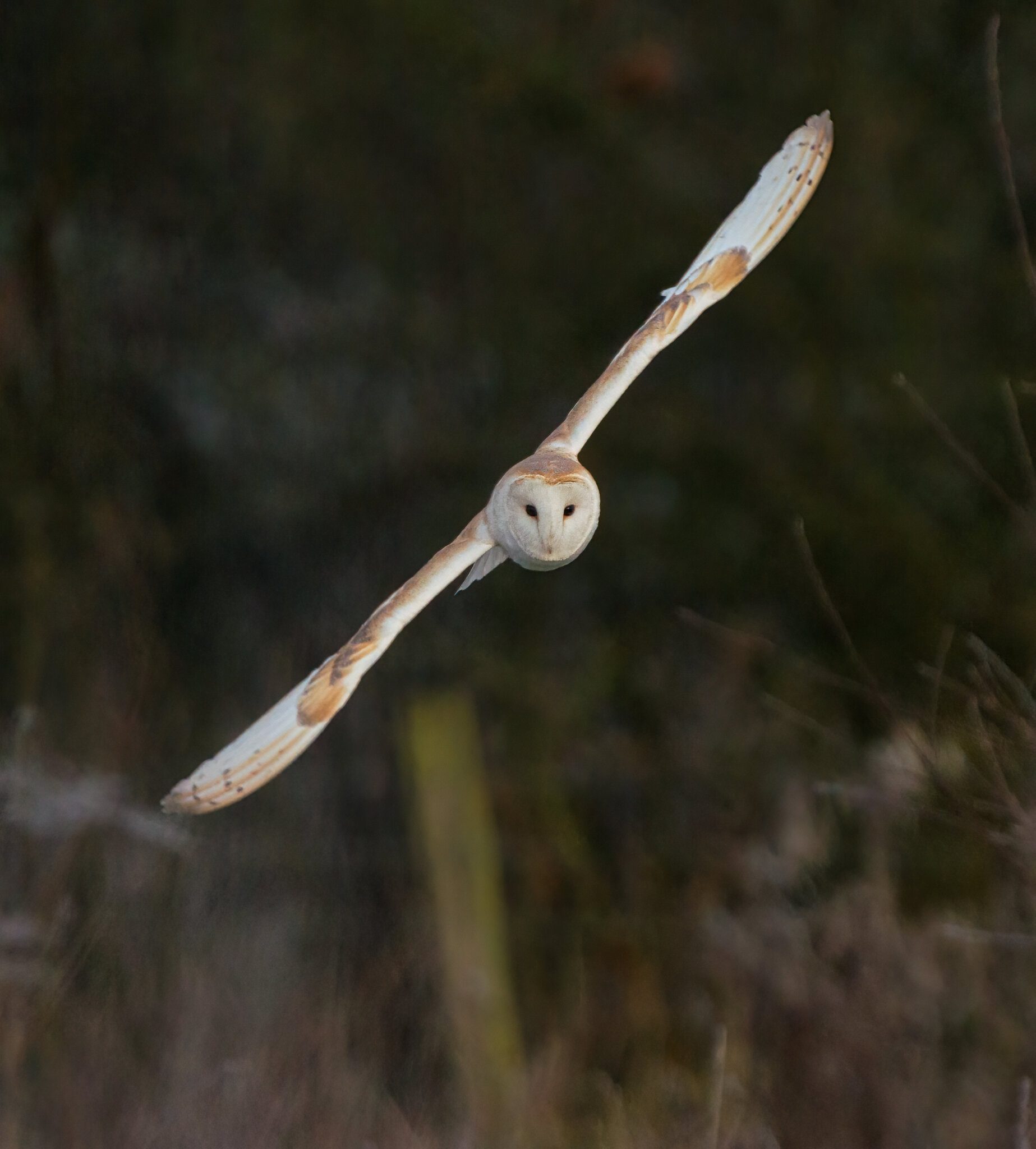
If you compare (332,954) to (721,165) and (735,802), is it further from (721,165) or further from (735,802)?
(721,165)

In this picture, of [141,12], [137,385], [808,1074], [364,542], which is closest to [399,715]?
[364,542]

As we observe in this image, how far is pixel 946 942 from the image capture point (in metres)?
2.90

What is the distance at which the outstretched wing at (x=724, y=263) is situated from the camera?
1615mm

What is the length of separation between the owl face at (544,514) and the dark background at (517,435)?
79.0 inches

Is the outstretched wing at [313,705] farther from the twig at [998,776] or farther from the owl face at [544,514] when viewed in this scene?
the twig at [998,776]

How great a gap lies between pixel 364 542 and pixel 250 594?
37cm

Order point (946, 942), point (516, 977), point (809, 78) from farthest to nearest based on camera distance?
point (516, 977), point (809, 78), point (946, 942)

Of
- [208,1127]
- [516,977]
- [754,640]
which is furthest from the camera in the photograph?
[516,977]

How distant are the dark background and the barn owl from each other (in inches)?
73.6

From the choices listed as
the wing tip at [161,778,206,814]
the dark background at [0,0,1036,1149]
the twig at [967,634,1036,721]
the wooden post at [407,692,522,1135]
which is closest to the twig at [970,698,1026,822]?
the twig at [967,634,1036,721]

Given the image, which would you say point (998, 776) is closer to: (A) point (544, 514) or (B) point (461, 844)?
(A) point (544, 514)

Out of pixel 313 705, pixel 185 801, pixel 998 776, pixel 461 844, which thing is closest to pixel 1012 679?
pixel 998 776

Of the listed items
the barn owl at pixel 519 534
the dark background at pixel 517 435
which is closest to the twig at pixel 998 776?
the barn owl at pixel 519 534

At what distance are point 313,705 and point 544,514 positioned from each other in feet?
1.11
